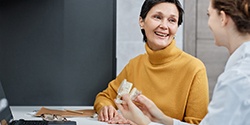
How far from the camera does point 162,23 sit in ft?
6.40

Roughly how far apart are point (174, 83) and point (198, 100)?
144 millimetres

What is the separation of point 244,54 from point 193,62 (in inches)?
31.9

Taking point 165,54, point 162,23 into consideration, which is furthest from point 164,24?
point 165,54

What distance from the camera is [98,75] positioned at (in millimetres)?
2395

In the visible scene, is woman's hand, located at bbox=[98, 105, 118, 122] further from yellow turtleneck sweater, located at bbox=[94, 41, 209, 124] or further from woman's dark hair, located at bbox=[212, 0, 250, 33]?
woman's dark hair, located at bbox=[212, 0, 250, 33]

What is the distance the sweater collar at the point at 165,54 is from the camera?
6.43ft

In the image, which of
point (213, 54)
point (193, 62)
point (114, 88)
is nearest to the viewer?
point (193, 62)

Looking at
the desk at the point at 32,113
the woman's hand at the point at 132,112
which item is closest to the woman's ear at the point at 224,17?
the woman's hand at the point at 132,112

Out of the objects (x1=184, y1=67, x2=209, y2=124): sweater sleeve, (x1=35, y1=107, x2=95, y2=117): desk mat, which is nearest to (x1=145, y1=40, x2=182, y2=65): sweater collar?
(x1=184, y1=67, x2=209, y2=124): sweater sleeve

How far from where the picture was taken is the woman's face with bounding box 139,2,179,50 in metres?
1.96

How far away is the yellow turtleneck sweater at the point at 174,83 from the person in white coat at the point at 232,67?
0.63 metres

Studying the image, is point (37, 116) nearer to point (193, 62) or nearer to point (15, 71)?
point (15, 71)

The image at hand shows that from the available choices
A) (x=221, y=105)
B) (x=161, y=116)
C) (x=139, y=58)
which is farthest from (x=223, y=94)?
(x=139, y=58)

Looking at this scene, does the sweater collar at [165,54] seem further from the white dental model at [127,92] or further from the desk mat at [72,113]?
the desk mat at [72,113]
